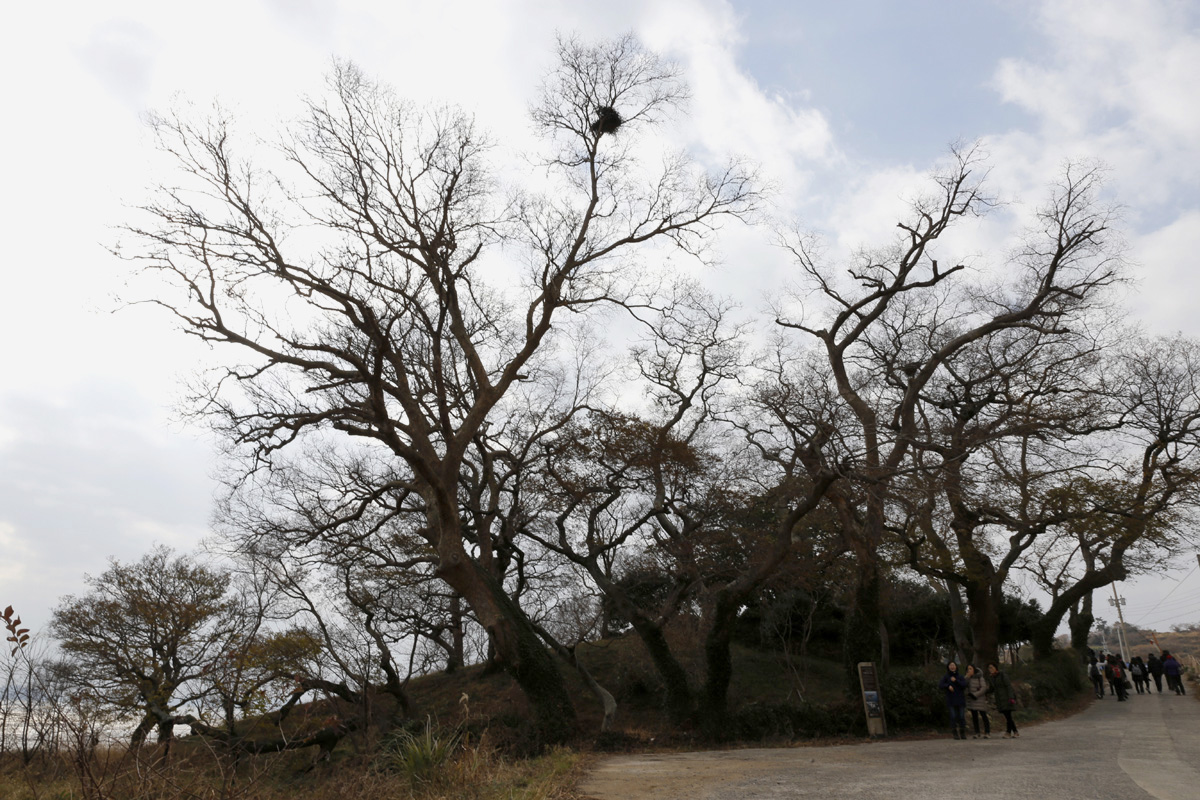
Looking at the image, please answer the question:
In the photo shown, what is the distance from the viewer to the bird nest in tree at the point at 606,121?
1634 centimetres

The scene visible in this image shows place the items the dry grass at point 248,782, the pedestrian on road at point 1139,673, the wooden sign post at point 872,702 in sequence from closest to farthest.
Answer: the dry grass at point 248,782, the wooden sign post at point 872,702, the pedestrian on road at point 1139,673

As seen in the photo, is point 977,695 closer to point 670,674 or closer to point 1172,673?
point 670,674

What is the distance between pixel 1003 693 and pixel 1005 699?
120 centimetres

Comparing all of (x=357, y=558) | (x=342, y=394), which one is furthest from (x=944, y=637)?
(x=342, y=394)

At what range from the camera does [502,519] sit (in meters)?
21.0

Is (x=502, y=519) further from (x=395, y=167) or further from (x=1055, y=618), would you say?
(x=1055, y=618)

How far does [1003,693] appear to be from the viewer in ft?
53.2

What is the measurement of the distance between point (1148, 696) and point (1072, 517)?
38.5 feet

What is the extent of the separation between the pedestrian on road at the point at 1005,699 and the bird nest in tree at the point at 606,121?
1415 cm

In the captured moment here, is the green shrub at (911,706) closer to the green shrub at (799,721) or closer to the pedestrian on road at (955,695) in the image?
the green shrub at (799,721)

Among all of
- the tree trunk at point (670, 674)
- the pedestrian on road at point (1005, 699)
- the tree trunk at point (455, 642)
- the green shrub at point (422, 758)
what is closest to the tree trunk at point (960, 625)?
the pedestrian on road at point (1005, 699)

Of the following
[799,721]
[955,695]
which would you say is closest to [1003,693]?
[955,695]

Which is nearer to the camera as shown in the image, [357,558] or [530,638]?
[530,638]

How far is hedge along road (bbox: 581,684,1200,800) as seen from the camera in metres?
7.46
